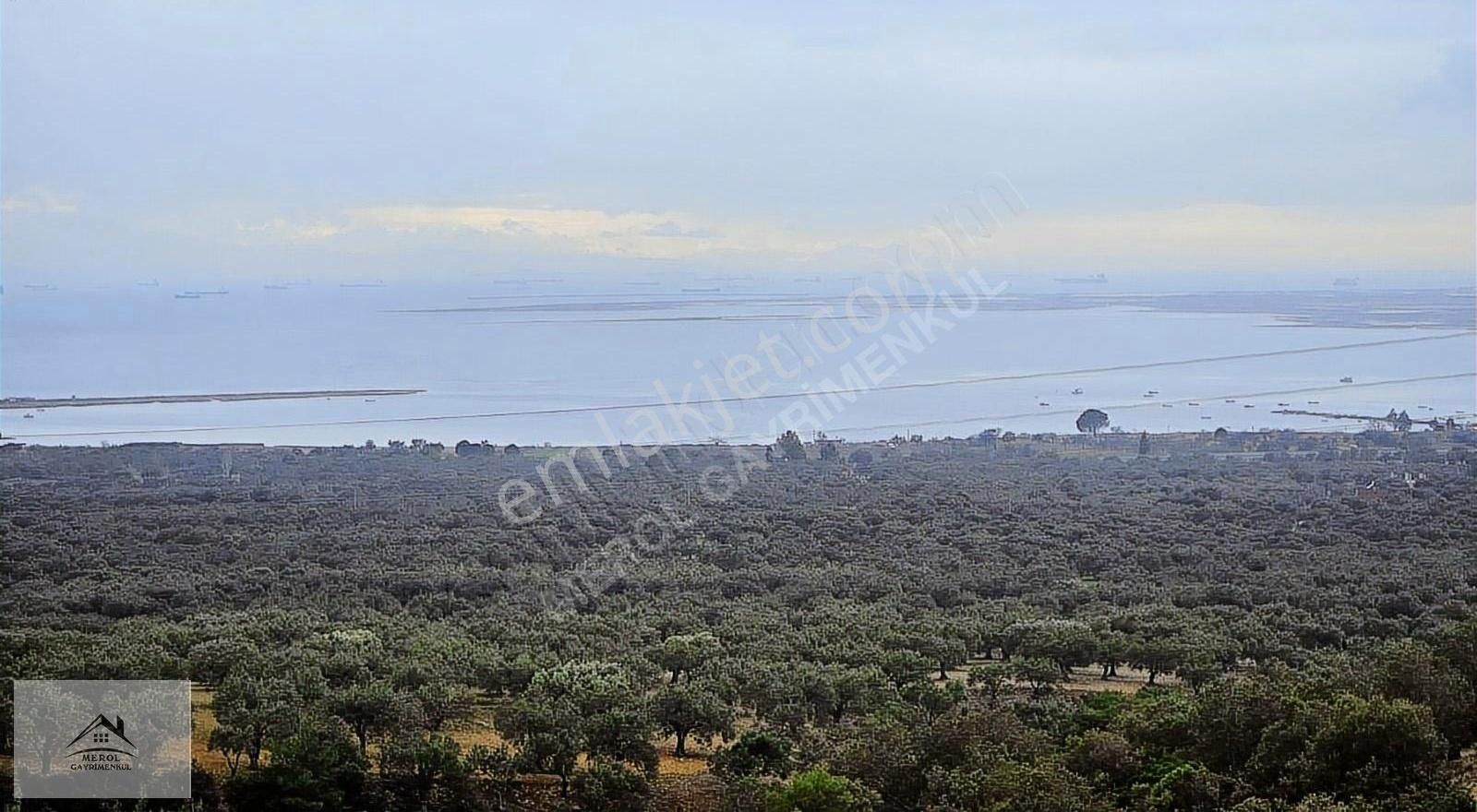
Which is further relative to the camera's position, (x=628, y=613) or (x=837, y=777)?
(x=628, y=613)

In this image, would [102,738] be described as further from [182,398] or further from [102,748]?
[182,398]

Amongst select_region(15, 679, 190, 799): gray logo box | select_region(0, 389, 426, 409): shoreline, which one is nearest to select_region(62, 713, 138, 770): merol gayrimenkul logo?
select_region(15, 679, 190, 799): gray logo box

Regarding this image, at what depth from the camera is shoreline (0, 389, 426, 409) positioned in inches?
1384

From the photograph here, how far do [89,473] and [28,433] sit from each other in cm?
739

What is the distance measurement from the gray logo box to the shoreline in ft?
100

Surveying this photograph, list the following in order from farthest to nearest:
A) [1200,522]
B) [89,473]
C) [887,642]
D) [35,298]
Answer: [35,298], [89,473], [1200,522], [887,642]

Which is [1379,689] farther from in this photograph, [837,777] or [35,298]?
[35,298]

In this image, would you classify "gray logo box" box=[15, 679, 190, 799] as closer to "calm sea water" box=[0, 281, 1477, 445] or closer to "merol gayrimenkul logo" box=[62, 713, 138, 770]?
"merol gayrimenkul logo" box=[62, 713, 138, 770]

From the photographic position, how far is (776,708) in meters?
9.10

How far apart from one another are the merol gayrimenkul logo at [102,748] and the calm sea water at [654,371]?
22786 millimetres

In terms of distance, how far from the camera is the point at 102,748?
764 centimetres

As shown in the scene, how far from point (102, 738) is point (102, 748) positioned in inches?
3.7

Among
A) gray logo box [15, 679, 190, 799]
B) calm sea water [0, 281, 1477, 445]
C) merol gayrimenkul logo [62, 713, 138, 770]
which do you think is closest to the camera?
gray logo box [15, 679, 190, 799]

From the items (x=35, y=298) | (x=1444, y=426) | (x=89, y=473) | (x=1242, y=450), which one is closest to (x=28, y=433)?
(x=89, y=473)
